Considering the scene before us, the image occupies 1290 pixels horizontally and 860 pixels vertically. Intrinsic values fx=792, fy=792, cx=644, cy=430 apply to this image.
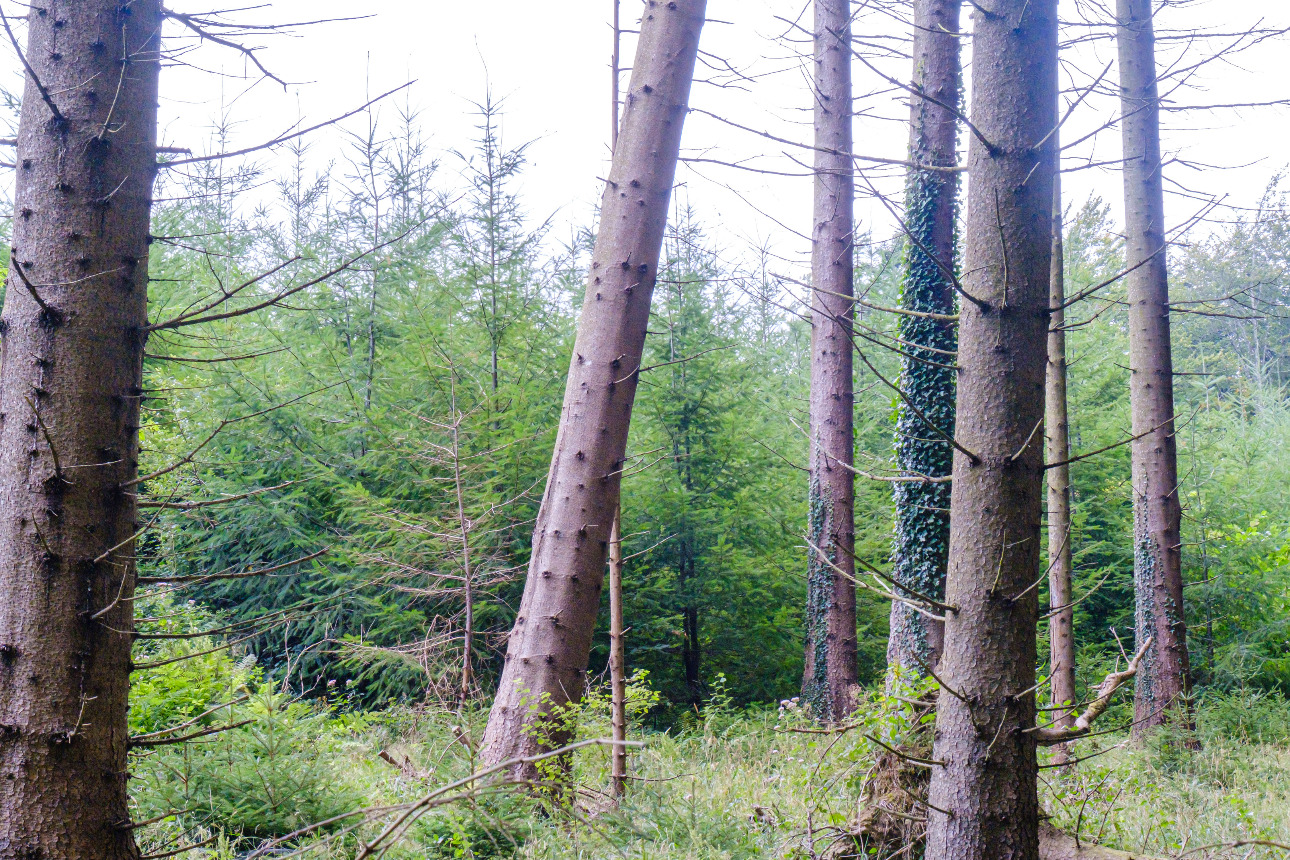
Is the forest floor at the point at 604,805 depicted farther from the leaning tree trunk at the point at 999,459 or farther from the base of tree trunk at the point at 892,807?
the leaning tree trunk at the point at 999,459

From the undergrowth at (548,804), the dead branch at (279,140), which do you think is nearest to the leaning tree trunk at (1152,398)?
the undergrowth at (548,804)

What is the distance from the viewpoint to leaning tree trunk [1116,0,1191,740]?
7.68m

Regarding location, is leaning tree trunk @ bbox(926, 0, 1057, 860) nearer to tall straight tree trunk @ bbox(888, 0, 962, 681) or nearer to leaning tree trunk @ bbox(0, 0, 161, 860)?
leaning tree trunk @ bbox(0, 0, 161, 860)

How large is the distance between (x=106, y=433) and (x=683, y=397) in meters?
8.04

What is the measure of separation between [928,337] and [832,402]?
2318 millimetres

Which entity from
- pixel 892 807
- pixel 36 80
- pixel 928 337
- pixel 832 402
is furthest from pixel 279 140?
pixel 832 402

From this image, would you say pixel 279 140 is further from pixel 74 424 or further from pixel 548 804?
pixel 548 804

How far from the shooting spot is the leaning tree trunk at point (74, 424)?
209 centimetres

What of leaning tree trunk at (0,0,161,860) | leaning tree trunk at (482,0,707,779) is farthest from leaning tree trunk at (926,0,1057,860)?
leaning tree trunk at (0,0,161,860)

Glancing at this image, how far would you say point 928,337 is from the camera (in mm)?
5977

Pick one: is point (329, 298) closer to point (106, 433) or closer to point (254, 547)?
point (254, 547)

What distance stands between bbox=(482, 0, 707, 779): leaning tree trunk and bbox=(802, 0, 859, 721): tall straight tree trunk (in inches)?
145

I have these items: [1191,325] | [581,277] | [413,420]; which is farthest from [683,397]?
[1191,325]

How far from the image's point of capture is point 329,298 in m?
10.6
